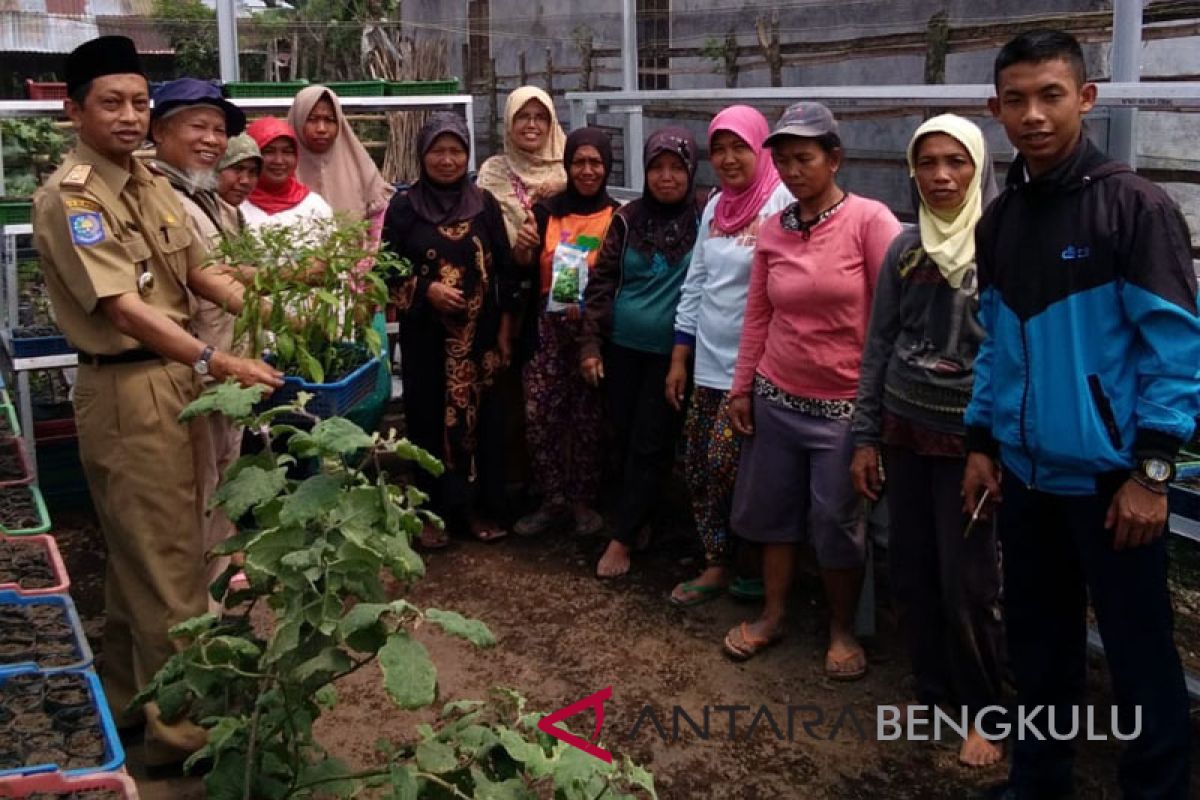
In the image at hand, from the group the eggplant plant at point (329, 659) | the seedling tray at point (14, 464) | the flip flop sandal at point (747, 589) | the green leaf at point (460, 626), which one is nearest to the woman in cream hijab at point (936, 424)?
the flip flop sandal at point (747, 589)

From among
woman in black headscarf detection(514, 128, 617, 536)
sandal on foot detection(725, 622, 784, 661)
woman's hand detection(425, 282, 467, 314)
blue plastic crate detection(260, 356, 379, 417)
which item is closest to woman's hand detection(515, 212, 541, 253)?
woman in black headscarf detection(514, 128, 617, 536)

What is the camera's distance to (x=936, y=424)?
3180 millimetres

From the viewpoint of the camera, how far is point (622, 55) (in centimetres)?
587

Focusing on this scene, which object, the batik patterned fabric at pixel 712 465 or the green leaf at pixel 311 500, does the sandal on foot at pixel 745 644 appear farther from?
the green leaf at pixel 311 500

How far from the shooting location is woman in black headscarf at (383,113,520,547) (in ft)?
15.4

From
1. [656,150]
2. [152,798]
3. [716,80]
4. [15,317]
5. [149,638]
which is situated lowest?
[152,798]

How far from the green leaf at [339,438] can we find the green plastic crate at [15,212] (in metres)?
3.30

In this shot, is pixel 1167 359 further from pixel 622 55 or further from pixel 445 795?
pixel 622 55

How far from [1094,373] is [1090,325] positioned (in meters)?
0.10

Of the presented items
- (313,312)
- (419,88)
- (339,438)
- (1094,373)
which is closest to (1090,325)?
(1094,373)

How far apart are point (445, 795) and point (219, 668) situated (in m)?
0.53

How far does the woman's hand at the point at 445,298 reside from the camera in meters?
4.67

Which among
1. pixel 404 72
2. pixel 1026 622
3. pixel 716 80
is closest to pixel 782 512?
pixel 1026 622

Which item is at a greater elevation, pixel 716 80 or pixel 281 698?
pixel 716 80
